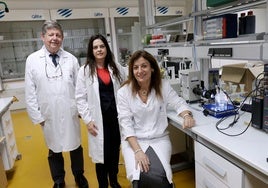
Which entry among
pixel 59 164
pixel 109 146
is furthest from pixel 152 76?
pixel 59 164

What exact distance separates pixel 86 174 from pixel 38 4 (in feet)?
14.6

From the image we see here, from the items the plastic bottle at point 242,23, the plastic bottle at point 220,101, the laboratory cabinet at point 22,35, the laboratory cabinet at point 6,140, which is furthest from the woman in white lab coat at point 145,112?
the laboratory cabinet at point 22,35

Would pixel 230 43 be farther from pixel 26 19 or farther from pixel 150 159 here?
pixel 26 19

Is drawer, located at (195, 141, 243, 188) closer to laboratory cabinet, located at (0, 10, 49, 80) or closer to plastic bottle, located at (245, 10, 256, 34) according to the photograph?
plastic bottle, located at (245, 10, 256, 34)

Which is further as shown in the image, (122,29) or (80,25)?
(122,29)

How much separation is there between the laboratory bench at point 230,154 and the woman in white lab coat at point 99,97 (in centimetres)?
60

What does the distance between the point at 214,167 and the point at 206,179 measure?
0.50 ft

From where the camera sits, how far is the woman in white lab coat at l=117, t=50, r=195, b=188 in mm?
1617

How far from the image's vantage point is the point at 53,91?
2.00 metres

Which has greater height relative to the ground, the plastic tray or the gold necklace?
the gold necklace

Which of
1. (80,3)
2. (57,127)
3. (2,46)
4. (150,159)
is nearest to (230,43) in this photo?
(150,159)

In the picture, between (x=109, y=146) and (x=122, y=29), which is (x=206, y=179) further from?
(x=122, y=29)

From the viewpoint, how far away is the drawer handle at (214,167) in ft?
4.26

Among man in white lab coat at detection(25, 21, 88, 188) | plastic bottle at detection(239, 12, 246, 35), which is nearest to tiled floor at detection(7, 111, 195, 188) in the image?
man in white lab coat at detection(25, 21, 88, 188)
